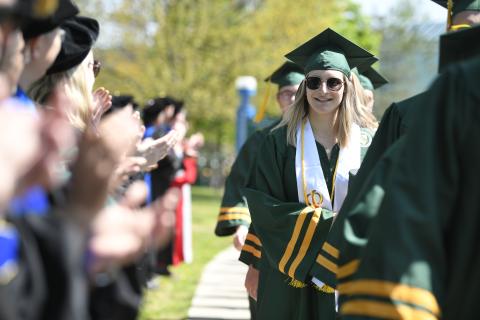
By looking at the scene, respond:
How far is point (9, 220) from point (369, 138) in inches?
115

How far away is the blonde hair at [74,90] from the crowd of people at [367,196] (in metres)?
1.06

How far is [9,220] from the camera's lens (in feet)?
5.35

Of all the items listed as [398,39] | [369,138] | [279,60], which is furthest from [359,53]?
[398,39]

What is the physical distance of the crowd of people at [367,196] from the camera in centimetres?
190

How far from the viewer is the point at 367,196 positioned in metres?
2.13

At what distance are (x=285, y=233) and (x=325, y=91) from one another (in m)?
0.87

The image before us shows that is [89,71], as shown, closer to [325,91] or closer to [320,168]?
[320,168]

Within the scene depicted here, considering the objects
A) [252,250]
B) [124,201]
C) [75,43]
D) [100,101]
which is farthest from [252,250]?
[124,201]

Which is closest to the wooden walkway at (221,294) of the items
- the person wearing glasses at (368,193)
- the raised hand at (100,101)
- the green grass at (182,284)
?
the green grass at (182,284)

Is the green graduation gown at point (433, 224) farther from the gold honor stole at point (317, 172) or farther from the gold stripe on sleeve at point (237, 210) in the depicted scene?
the gold stripe on sleeve at point (237, 210)

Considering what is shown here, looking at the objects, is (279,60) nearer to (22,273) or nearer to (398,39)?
(398,39)

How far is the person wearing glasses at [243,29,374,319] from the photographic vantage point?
385 cm

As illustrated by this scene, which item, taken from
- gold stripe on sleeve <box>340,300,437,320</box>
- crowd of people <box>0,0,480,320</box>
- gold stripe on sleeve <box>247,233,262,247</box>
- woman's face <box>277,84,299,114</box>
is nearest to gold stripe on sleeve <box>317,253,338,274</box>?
crowd of people <box>0,0,480,320</box>

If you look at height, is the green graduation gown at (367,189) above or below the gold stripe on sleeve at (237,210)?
above
